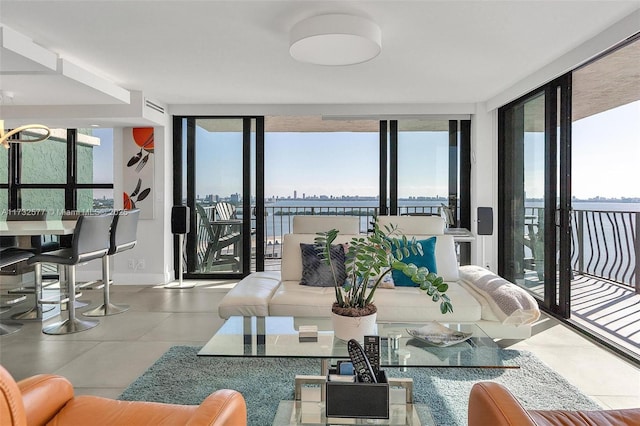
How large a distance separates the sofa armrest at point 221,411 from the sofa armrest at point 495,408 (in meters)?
0.72

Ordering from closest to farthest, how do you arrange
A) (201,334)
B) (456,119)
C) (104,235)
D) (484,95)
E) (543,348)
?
(543,348) → (201,334) → (104,235) → (484,95) → (456,119)

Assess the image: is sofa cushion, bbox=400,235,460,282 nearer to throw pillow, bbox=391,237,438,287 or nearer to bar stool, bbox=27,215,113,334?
throw pillow, bbox=391,237,438,287

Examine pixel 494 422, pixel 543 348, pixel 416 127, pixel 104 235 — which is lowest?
pixel 543 348

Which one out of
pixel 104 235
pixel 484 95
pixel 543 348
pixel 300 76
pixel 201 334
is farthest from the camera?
pixel 484 95

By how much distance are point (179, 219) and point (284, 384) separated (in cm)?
343

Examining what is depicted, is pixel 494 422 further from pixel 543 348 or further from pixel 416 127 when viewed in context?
pixel 416 127

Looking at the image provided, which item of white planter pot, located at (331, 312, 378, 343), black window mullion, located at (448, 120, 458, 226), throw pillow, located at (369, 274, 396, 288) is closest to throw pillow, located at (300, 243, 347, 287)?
throw pillow, located at (369, 274, 396, 288)

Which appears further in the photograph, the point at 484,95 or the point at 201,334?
the point at 484,95

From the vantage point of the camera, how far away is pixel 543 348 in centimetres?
317

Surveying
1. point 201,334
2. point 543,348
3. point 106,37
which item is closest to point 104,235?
point 201,334

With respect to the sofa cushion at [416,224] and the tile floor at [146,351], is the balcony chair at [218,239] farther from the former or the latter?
the sofa cushion at [416,224]

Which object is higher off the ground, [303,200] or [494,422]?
[303,200]

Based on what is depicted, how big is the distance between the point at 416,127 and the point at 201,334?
13.3ft

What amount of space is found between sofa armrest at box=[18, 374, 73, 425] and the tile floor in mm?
1180
